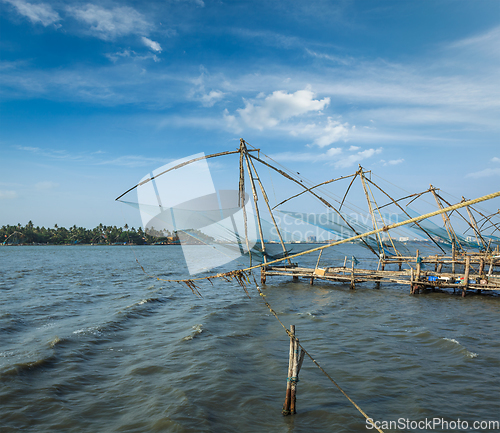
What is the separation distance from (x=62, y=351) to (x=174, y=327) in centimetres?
310

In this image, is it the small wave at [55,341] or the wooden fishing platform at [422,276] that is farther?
the wooden fishing platform at [422,276]

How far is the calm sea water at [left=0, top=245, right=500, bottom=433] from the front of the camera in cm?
476

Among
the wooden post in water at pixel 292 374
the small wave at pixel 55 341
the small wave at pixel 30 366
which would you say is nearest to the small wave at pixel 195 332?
the small wave at pixel 30 366

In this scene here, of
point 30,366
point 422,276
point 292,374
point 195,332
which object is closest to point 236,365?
point 195,332

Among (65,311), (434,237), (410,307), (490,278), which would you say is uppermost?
(434,237)

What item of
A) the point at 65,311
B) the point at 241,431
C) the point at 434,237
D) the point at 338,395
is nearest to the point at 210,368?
the point at 241,431

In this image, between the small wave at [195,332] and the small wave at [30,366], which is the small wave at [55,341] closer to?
the small wave at [30,366]

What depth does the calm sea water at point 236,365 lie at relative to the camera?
4.76m

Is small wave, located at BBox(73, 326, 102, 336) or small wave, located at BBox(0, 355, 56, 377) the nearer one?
small wave, located at BBox(0, 355, 56, 377)

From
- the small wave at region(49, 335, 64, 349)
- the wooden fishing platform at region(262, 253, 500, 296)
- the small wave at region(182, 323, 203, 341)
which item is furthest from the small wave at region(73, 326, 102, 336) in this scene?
the wooden fishing platform at region(262, 253, 500, 296)

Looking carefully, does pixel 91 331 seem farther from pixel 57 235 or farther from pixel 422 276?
pixel 57 235

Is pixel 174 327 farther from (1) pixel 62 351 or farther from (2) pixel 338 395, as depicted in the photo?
(2) pixel 338 395

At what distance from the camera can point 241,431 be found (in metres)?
4.39

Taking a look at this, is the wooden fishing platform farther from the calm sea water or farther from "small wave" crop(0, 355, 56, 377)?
"small wave" crop(0, 355, 56, 377)
